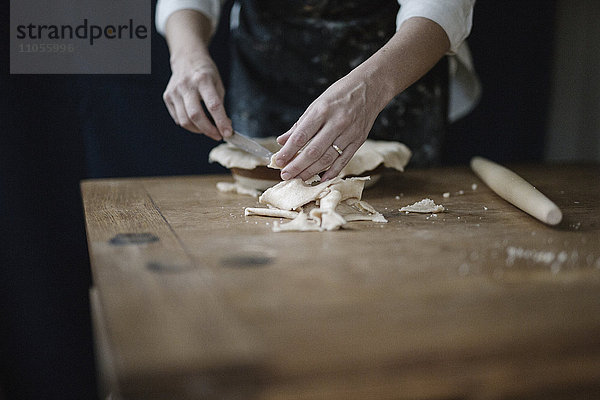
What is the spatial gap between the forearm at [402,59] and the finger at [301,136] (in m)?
0.11

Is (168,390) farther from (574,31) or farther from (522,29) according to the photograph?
(574,31)

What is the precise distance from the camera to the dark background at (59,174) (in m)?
1.67

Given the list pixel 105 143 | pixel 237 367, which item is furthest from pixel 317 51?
pixel 237 367

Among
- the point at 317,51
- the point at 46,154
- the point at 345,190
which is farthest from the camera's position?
the point at 46,154

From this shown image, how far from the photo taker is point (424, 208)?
100 cm

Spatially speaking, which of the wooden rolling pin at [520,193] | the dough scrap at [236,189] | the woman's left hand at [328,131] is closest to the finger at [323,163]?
the woman's left hand at [328,131]

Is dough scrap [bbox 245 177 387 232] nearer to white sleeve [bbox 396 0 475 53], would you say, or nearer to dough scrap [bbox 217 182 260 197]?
dough scrap [bbox 217 182 260 197]

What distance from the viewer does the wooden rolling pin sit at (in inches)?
34.2

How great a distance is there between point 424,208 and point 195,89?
491 mm

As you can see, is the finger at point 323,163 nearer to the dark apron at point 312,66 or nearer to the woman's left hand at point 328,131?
the woman's left hand at point 328,131

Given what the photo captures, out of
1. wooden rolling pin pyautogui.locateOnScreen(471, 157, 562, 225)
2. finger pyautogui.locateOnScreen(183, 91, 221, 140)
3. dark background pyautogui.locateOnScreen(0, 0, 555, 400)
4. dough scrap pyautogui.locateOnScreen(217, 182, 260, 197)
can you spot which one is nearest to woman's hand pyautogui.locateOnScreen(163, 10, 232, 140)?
finger pyautogui.locateOnScreen(183, 91, 221, 140)

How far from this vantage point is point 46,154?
1.73 meters

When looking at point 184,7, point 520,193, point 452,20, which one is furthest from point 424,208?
point 184,7

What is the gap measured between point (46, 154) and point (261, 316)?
4.61 feet
